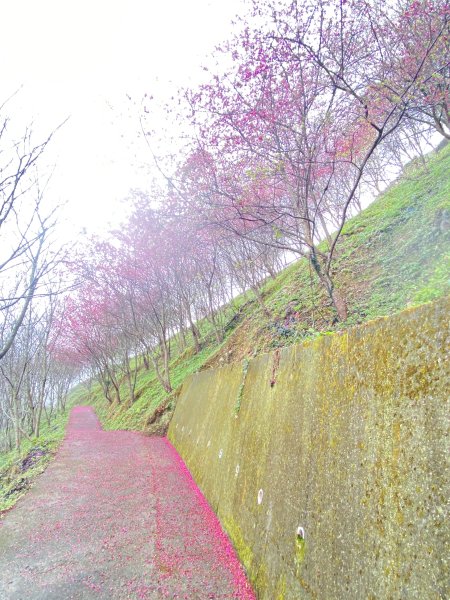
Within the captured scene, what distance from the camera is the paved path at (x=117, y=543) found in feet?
10.6

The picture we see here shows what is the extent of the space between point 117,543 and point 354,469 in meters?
3.39

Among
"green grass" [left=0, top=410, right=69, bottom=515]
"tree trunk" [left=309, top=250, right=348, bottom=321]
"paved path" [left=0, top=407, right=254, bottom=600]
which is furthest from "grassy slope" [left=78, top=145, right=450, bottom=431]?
"green grass" [left=0, top=410, right=69, bottom=515]

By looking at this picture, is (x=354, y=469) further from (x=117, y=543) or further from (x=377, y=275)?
(x=377, y=275)

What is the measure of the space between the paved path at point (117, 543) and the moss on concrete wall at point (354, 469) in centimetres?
46

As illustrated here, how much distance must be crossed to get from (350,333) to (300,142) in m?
4.77

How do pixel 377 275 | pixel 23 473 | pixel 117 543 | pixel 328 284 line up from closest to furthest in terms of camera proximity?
1. pixel 117 543
2. pixel 328 284
3. pixel 377 275
4. pixel 23 473

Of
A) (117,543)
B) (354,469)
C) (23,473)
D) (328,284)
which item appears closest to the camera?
(354,469)

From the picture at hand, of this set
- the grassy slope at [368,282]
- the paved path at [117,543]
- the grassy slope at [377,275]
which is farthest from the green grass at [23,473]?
the grassy slope at [377,275]

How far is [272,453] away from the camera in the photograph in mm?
3334

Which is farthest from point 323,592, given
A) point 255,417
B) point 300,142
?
point 300,142

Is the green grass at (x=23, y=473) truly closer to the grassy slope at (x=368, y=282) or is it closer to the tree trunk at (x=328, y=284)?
the grassy slope at (x=368, y=282)

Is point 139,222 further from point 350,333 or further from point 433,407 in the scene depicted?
point 433,407

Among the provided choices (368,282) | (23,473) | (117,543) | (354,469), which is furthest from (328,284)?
(23,473)

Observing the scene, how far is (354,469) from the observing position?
2055 mm
